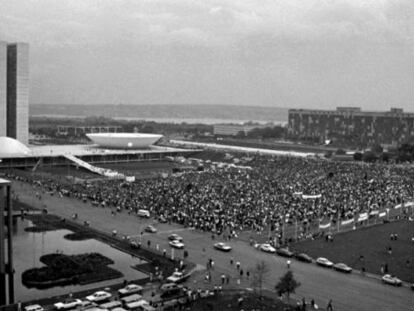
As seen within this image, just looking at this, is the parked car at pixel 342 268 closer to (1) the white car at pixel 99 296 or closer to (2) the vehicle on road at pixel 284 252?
(2) the vehicle on road at pixel 284 252

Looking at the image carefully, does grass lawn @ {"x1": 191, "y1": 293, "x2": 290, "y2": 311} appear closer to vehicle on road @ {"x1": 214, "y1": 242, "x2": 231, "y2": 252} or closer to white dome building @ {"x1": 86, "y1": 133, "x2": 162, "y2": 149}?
vehicle on road @ {"x1": 214, "y1": 242, "x2": 231, "y2": 252}

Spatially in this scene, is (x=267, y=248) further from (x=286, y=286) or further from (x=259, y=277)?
(x=286, y=286)

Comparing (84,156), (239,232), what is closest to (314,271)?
(239,232)

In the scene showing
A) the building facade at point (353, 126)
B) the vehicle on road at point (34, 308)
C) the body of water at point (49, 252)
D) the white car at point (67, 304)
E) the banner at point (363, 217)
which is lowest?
the body of water at point (49, 252)

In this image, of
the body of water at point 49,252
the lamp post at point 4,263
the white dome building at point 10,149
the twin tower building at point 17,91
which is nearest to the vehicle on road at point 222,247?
the body of water at point 49,252

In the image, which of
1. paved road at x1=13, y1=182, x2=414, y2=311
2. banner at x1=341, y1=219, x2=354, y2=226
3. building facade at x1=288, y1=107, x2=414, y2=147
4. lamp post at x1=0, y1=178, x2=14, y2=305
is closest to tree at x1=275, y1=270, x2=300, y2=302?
paved road at x1=13, y1=182, x2=414, y2=311

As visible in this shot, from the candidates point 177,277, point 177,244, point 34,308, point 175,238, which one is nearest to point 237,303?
point 177,277
